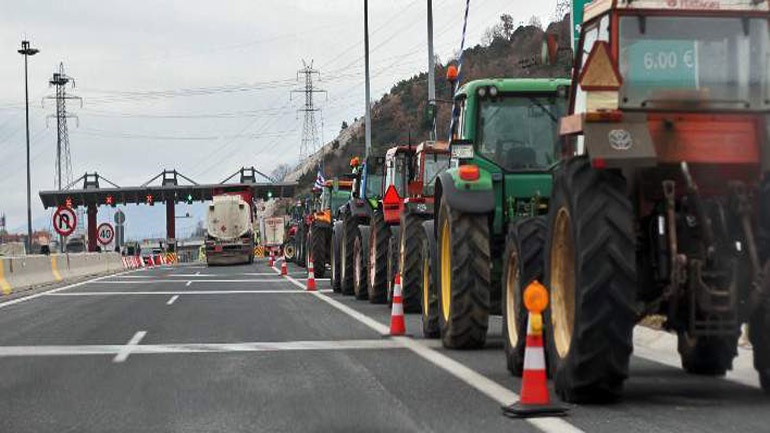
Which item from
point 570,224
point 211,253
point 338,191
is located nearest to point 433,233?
point 570,224

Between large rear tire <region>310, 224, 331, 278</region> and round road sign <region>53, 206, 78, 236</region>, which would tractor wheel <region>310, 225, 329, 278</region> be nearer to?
large rear tire <region>310, 224, 331, 278</region>

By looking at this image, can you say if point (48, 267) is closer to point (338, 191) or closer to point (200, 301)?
point (338, 191)

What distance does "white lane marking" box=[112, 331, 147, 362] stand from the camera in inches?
441

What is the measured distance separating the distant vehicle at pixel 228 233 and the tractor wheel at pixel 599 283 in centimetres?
4554

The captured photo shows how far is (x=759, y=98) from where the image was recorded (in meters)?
7.82

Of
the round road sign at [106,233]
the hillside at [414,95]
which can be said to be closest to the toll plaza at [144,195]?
the hillside at [414,95]

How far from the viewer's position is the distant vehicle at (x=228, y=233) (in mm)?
52219

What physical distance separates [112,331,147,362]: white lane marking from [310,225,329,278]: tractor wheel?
16.2m

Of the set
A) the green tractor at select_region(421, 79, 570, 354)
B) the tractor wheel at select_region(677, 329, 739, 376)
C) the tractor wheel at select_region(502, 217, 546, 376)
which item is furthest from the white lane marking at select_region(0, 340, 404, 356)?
the tractor wheel at select_region(677, 329, 739, 376)

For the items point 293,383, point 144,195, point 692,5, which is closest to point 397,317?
point 293,383

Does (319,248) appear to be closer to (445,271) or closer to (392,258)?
(392,258)

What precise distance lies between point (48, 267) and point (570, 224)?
2579 centimetres

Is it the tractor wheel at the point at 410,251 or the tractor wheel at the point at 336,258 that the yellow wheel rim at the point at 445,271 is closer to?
the tractor wheel at the point at 410,251

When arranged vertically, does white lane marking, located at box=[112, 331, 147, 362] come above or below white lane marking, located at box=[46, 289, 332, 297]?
above
